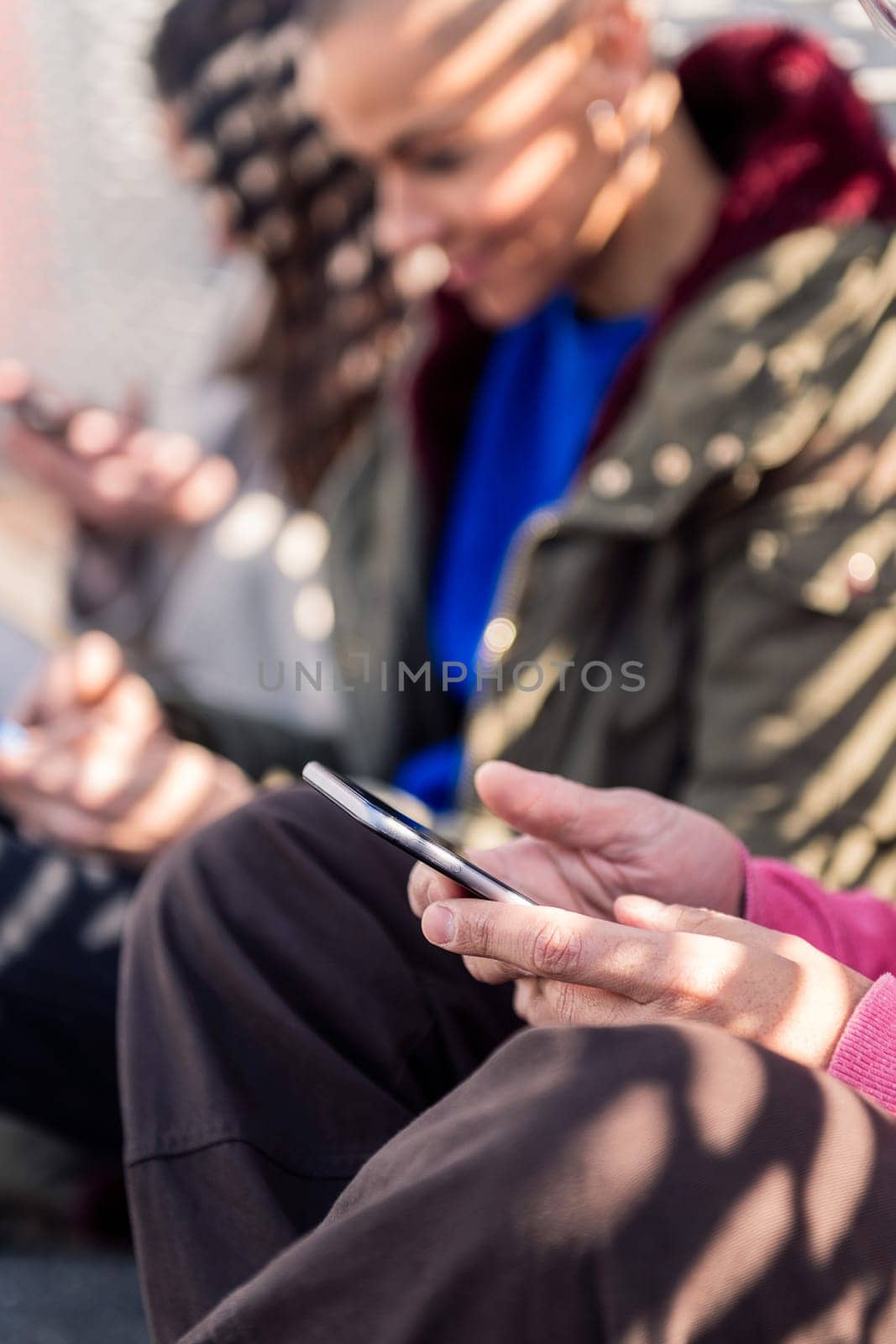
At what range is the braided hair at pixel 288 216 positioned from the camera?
1953 mm

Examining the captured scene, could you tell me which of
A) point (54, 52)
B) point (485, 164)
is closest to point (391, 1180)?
point (485, 164)

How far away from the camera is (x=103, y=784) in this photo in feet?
4.25

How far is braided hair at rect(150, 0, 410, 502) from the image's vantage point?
6.41ft

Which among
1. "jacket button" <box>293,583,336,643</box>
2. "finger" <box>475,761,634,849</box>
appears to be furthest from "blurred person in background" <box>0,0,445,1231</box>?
"finger" <box>475,761,634,849</box>

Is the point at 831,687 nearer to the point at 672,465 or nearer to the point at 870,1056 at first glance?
the point at 672,465

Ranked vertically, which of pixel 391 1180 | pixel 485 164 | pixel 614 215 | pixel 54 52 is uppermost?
pixel 54 52

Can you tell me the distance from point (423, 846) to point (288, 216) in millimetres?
1602

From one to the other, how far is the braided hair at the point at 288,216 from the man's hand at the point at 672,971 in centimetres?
146

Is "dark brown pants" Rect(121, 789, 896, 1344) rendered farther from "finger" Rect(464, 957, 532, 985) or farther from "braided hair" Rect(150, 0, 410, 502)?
"braided hair" Rect(150, 0, 410, 502)

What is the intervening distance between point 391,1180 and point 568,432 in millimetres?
1161

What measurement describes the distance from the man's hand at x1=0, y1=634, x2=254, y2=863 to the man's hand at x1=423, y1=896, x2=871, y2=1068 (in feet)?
2.08

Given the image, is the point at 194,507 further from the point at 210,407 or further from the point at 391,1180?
the point at 391,1180

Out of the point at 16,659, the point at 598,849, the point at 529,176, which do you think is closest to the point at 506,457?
the point at 529,176

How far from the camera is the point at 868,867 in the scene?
45.9 inches
